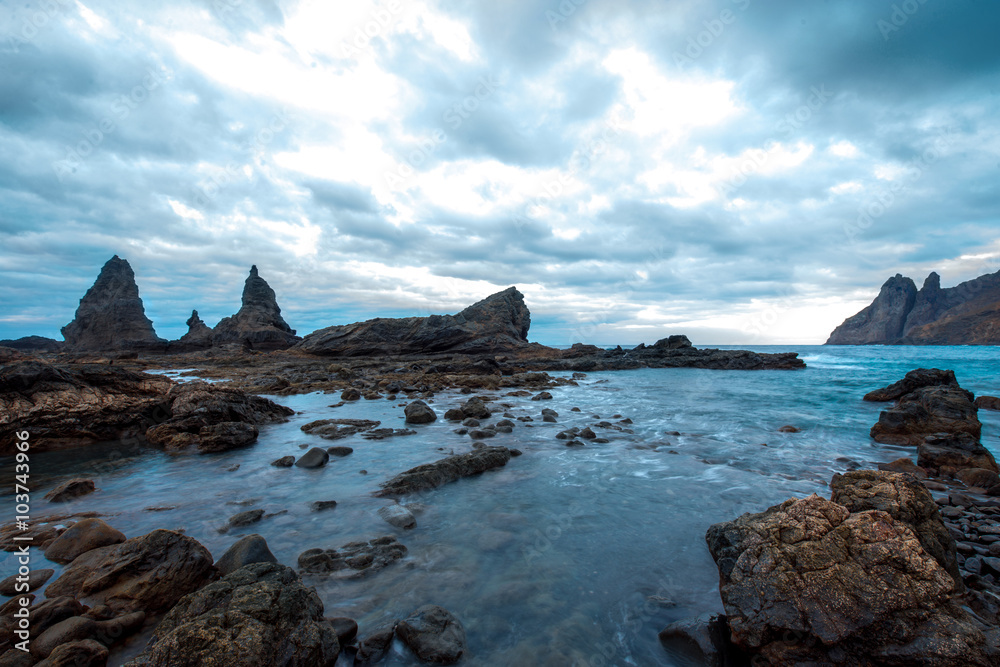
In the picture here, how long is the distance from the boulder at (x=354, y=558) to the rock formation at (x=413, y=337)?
53.1 meters

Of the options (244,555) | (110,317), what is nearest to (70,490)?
(244,555)

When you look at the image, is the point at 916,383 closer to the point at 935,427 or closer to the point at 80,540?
the point at 935,427

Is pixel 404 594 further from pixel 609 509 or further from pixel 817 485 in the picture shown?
pixel 817 485

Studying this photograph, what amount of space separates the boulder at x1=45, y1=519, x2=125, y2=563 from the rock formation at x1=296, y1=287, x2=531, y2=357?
53197 millimetres

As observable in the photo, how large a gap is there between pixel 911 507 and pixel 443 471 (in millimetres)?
6937

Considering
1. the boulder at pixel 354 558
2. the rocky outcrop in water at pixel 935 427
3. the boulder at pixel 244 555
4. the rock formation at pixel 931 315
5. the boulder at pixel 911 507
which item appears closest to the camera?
the boulder at pixel 911 507

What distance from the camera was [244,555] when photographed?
14.5 feet

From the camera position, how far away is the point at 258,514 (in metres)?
6.32

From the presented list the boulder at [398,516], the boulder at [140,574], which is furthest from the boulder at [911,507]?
the boulder at [140,574]

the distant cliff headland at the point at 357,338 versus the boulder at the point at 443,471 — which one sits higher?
the distant cliff headland at the point at 357,338

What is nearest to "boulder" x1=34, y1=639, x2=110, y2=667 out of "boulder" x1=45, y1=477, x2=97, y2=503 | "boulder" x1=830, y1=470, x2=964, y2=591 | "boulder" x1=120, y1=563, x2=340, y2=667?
"boulder" x1=120, y1=563, x2=340, y2=667

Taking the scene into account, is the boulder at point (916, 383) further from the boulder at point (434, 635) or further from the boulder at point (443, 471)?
the boulder at point (434, 635)

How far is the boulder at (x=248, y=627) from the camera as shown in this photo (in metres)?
2.65

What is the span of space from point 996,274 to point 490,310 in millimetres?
182796
